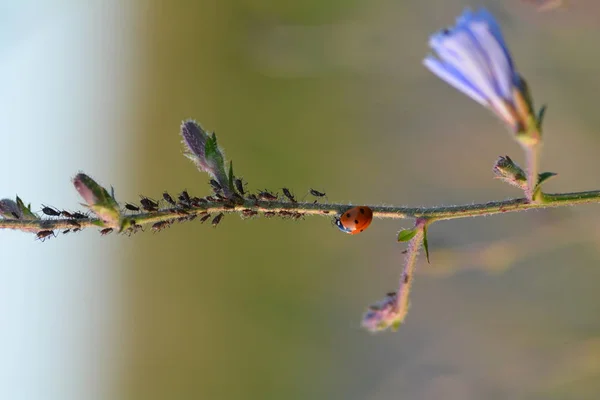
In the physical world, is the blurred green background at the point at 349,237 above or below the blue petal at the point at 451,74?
above

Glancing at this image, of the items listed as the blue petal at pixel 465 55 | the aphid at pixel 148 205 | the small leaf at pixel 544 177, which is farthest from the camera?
the aphid at pixel 148 205

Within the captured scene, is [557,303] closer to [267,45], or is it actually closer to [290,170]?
[290,170]

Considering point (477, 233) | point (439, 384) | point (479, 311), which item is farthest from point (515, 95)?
point (439, 384)

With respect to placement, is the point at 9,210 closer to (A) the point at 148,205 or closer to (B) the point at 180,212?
(A) the point at 148,205

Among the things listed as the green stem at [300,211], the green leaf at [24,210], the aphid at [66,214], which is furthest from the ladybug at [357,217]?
the green leaf at [24,210]

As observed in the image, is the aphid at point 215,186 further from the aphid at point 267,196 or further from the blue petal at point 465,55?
the blue petal at point 465,55

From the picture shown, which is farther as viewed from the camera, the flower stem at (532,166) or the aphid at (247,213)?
the aphid at (247,213)

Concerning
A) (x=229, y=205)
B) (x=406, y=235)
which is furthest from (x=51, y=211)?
(x=406, y=235)

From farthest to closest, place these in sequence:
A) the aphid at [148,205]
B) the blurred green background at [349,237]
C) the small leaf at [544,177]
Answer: the blurred green background at [349,237]
the aphid at [148,205]
the small leaf at [544,177]
